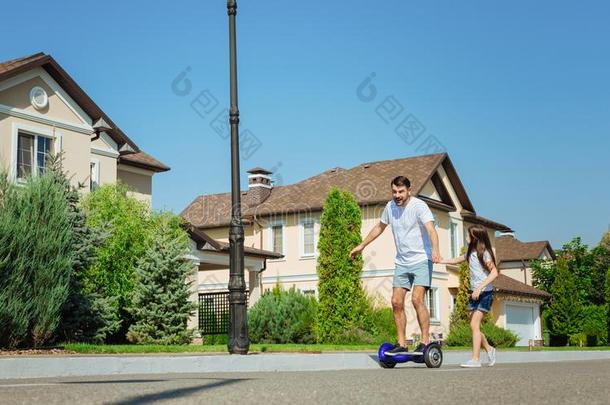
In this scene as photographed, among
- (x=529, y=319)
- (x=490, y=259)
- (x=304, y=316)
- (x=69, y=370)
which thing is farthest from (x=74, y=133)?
(x=529, y=319)

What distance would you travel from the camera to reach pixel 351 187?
127 feet

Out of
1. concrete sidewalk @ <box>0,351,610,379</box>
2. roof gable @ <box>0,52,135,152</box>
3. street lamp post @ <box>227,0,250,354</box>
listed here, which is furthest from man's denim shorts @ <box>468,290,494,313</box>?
roof gable @ <box>0,52,135,152</box>

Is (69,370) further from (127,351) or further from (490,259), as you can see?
(490,259)

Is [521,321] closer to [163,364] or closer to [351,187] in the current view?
[351,187]

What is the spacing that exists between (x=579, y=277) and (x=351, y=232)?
116 ft

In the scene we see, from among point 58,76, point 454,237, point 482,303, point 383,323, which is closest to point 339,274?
point 383,323

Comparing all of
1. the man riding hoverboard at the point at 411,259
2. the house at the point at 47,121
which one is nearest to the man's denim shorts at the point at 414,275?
the man riding hoverboard at the point at 411,259

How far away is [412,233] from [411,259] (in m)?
0.32

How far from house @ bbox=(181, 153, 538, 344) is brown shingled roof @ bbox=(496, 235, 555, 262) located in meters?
20.0

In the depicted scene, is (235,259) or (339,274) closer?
(235,259)

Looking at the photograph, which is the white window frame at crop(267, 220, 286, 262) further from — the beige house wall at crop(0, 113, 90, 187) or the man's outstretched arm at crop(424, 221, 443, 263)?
the man's outstretched arm at crop(424, 221, 443, 263)

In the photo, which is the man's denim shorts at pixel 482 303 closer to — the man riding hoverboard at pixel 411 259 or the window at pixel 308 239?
the man riding hoverboard at pixel 411 259

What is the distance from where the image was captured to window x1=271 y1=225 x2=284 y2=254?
39156mm

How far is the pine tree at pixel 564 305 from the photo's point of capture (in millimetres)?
47094
